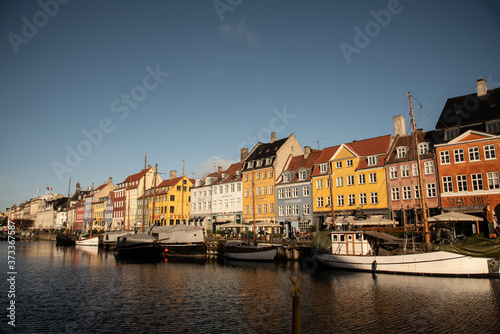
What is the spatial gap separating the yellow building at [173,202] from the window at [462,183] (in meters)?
57.6

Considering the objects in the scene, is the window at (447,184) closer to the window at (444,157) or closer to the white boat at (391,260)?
the window at (444,157)

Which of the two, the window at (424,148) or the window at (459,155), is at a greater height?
the window at (424,148)

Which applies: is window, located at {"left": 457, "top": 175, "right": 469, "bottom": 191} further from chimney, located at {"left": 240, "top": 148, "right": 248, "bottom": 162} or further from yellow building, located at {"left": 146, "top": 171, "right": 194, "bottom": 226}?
yellow building, located at {"left": 146, "top": 171, "right": 194, "bottom": 226}

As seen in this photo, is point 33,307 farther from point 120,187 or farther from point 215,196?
point 120,187

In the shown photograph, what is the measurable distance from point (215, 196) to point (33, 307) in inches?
2073

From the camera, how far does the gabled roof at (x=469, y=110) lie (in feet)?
130

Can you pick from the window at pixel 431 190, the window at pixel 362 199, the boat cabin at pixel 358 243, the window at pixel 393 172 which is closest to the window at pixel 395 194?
the window at pixel 393 172

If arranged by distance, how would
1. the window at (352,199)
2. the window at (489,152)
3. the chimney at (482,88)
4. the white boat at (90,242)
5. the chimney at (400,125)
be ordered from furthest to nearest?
the white boat at (90,242) < the chimney at (400,125) < the window at (352,199) < the chimney at (482,88) < the window at (489,152)

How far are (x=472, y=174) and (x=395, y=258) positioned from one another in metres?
16.5

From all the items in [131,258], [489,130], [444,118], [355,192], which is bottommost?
[131,258]

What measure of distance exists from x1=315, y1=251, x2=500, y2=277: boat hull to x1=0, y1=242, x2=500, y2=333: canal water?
3.36 ft

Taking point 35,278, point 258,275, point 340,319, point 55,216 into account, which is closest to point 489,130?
point 258,275

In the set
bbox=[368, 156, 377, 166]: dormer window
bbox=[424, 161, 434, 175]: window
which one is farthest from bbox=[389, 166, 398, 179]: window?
bbox=[424, 161, 434, 175]: window

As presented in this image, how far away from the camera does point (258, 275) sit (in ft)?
103
